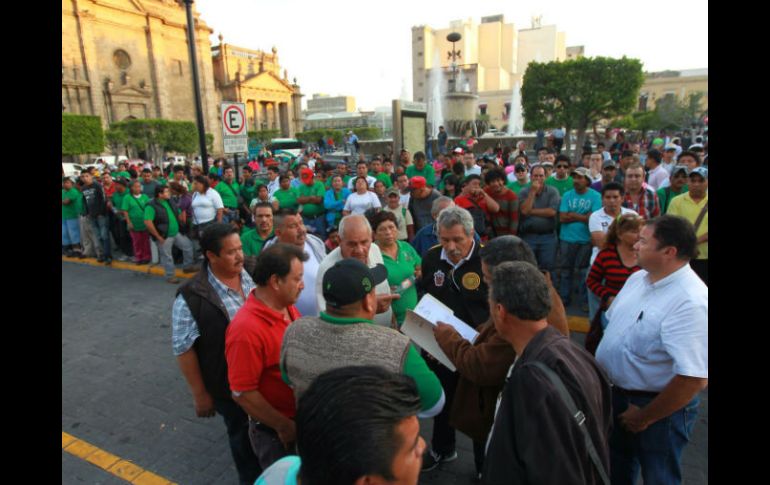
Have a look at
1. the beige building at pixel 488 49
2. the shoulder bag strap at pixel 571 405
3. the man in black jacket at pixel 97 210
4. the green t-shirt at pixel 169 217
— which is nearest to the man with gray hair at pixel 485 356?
the shoulder bag strap at pixel 571 405

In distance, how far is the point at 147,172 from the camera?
32.4 feet

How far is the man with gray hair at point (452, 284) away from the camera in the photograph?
3.10 meters

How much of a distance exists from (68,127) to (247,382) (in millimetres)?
40275

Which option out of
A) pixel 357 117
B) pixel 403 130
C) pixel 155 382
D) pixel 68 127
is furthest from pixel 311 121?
pixel 155 382

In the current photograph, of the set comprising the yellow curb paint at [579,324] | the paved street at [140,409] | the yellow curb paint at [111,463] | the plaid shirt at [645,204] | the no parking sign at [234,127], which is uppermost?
the no parking sign at [234,127]

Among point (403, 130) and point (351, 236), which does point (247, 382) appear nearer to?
point (351, 236)

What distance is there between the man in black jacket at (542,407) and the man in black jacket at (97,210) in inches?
396

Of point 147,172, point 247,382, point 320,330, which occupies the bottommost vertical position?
point 247,382

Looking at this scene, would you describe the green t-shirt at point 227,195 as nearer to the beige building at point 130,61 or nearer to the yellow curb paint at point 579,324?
the yellow curb paint at point 579,324

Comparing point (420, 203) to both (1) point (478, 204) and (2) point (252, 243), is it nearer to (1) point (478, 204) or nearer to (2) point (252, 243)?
(1) point (478, 204)

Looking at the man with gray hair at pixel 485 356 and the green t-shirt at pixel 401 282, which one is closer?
the man with gray hair at pixel 485 356

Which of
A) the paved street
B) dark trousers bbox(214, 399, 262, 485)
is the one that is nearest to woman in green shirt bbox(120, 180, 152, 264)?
the paved street

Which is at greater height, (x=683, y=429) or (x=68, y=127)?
(x=68, y=127)

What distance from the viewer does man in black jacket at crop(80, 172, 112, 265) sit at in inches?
368
